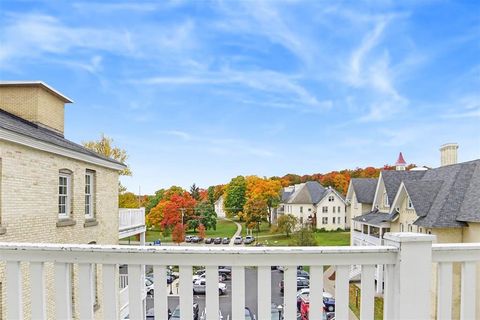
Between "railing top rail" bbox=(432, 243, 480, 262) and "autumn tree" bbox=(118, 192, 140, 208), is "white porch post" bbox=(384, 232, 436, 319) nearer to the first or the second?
"railing top rail" bbox=(432, 243, 480, 262)

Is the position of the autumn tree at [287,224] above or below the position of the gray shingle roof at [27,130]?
below

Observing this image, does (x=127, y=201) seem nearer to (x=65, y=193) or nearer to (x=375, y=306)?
(x=65, y=193)

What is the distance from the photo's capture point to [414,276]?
1.68 m

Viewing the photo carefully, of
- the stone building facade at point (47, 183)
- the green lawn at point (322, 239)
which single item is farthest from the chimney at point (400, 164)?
the stone building facade at point (47, 183)

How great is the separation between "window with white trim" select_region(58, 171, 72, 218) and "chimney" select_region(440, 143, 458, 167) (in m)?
17.4

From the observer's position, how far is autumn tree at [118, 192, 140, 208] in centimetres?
2734

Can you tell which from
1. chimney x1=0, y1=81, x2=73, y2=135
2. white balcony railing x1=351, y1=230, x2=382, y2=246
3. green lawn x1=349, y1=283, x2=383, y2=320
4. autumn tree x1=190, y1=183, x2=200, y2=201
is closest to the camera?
green lawn x1=349, y1=283, x2=383, y2=320

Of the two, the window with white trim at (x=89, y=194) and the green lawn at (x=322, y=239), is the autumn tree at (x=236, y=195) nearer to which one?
the green lawn at (x=322, y=239)

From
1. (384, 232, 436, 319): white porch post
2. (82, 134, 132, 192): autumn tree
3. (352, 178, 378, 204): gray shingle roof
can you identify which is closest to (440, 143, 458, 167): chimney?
(352, 178, 378, 204): gray shingle roof

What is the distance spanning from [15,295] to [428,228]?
1407 cm

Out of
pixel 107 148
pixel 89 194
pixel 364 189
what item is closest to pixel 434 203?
pixel 364 189

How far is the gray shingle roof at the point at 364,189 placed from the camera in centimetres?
2308

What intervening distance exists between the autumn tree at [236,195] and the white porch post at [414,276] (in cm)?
4642

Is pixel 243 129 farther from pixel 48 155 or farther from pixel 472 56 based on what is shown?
pixel 48 155
